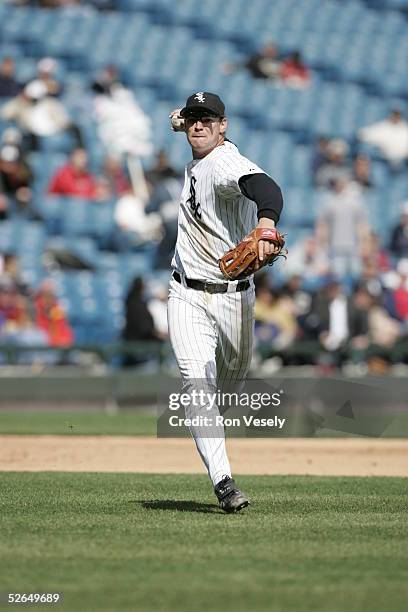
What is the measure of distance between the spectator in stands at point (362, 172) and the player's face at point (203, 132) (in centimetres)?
1277

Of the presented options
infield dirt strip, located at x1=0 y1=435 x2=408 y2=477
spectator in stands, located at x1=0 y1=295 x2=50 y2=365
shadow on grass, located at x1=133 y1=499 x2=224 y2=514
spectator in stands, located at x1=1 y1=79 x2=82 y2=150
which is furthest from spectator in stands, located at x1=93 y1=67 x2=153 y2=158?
shadow on grass, located at x1=133 y1=499 x2=224 y2=514

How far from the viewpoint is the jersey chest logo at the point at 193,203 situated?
6027 millimetres

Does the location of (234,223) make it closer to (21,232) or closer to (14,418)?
(14,418)

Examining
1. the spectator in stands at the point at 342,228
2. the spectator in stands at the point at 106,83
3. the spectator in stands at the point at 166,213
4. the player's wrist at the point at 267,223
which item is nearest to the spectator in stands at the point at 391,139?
the spectator in stands at the point at 342,228

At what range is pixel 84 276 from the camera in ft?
49.6

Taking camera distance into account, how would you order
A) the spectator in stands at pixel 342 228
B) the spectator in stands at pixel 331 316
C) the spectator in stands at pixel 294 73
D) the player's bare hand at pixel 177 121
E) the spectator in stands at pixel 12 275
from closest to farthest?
the player's bare hand at pixel 177 121
the spectator in stands at pixel 12 275
the spectator in stands at pixel 331 316
the spectator in stands at pixel 342 228
the spectator in stands at pixel 294 73

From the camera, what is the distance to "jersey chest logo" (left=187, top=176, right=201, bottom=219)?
6.03 meters

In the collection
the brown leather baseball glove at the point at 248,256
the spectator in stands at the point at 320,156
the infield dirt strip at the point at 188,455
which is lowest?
the infield dirt strip at the point at 188,455

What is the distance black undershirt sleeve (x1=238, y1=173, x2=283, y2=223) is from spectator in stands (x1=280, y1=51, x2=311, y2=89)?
1517cm

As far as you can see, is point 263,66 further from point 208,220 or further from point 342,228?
point 208,220

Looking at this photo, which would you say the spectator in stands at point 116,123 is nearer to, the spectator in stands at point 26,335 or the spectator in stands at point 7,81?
the spectator in stands at point 7,81

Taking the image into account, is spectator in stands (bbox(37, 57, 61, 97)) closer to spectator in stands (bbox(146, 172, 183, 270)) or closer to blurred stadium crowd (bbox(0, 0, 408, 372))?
blurred stadium crowd (bbox(0, 0, 408, 372))

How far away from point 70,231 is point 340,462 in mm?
7095

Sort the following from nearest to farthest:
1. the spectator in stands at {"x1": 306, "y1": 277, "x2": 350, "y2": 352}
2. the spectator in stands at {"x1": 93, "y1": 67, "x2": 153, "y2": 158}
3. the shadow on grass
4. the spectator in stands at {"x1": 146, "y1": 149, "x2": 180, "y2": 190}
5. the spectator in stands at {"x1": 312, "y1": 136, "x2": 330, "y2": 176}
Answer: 1. the shadow on grass
2. the spectator in stands at {"x1": 306, "y1": 277, "x2": 350, "y2": 352}
3. the spectator in stands at {"x1": 146, "y1": 149, "x2": 180, "y2": 190}
4. the spectator in stands at {"x1": 93, "y1": 67, "x2": 153, "y2": 158}
5. the spectator in stands at {"x1": 312, "y1": 136, "x2": 330, "y2": 176}
